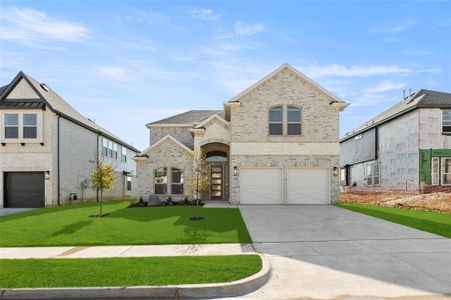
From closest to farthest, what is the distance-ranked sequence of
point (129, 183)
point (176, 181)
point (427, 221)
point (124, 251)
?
point (124, 251) → point (427, 221) → point (176, 181) → point (129, 183)

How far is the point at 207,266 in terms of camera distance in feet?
21.3

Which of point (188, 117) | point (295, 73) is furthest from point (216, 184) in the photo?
point (295, 73)

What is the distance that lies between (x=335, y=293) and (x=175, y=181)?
55.6ft

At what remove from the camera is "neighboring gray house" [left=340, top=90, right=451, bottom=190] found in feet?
75.7

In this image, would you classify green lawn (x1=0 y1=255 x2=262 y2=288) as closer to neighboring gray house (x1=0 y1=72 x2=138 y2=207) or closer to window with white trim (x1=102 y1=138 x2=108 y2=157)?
neighboring gray house (x1=0 y1=72 x2=138 y2=207)

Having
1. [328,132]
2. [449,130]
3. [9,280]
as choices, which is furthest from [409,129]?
[9,280]

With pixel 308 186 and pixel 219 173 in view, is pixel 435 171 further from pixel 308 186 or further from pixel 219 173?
pixel 219 173

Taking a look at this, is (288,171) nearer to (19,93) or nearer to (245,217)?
(245,217)

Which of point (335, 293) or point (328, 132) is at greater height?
point (328, 132)

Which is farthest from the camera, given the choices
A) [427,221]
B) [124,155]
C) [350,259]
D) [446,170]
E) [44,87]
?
[124,155]

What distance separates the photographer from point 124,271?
625 cm

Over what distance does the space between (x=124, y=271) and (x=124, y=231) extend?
492cm

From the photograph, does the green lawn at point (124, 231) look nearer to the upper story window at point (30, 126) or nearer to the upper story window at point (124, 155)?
the upper story window at point (30, 126)

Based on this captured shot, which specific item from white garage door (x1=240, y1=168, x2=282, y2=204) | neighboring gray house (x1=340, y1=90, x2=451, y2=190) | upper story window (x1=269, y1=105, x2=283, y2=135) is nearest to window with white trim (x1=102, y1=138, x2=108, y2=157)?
white garage door (x1=240, y1=168, x2=282, y2=204)
